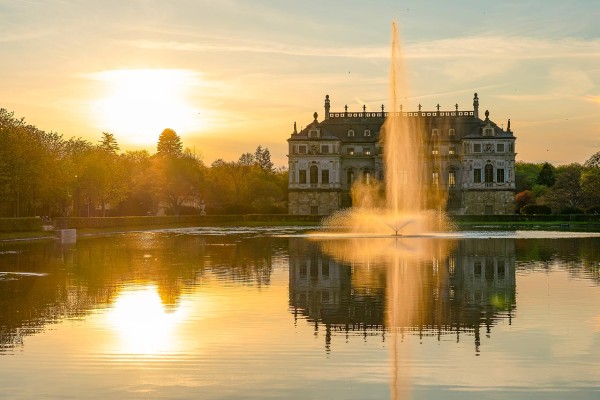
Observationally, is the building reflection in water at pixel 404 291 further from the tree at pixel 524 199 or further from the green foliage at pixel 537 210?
the tree at pixel 524 199

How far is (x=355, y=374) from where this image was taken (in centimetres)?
1332

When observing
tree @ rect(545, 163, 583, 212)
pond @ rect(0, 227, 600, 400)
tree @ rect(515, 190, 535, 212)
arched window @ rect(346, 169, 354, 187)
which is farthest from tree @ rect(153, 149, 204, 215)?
pond @ rect(0, 227, 600, 400)

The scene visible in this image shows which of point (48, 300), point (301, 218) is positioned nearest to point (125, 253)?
point (48, 300)

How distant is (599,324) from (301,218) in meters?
93.1

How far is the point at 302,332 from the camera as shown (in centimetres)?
1730

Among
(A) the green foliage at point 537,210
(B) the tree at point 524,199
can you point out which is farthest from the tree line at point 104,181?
(B) the tree at point 524,199

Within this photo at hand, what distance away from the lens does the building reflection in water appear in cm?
1831

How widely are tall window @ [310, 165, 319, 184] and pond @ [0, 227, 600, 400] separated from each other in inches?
3874

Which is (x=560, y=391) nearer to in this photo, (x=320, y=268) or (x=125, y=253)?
(x=320, y=268)

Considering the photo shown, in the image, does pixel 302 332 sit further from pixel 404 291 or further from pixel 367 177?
pixel 367 177

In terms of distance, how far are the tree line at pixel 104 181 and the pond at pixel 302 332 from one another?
4822cm

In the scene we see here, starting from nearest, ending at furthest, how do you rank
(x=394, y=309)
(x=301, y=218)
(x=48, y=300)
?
1. (x=394, y=309)
2. (x=48, y=300)
3. (x=301, y=218)

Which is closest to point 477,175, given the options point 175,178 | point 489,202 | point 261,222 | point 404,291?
point 489,202

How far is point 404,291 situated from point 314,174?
355 ft
